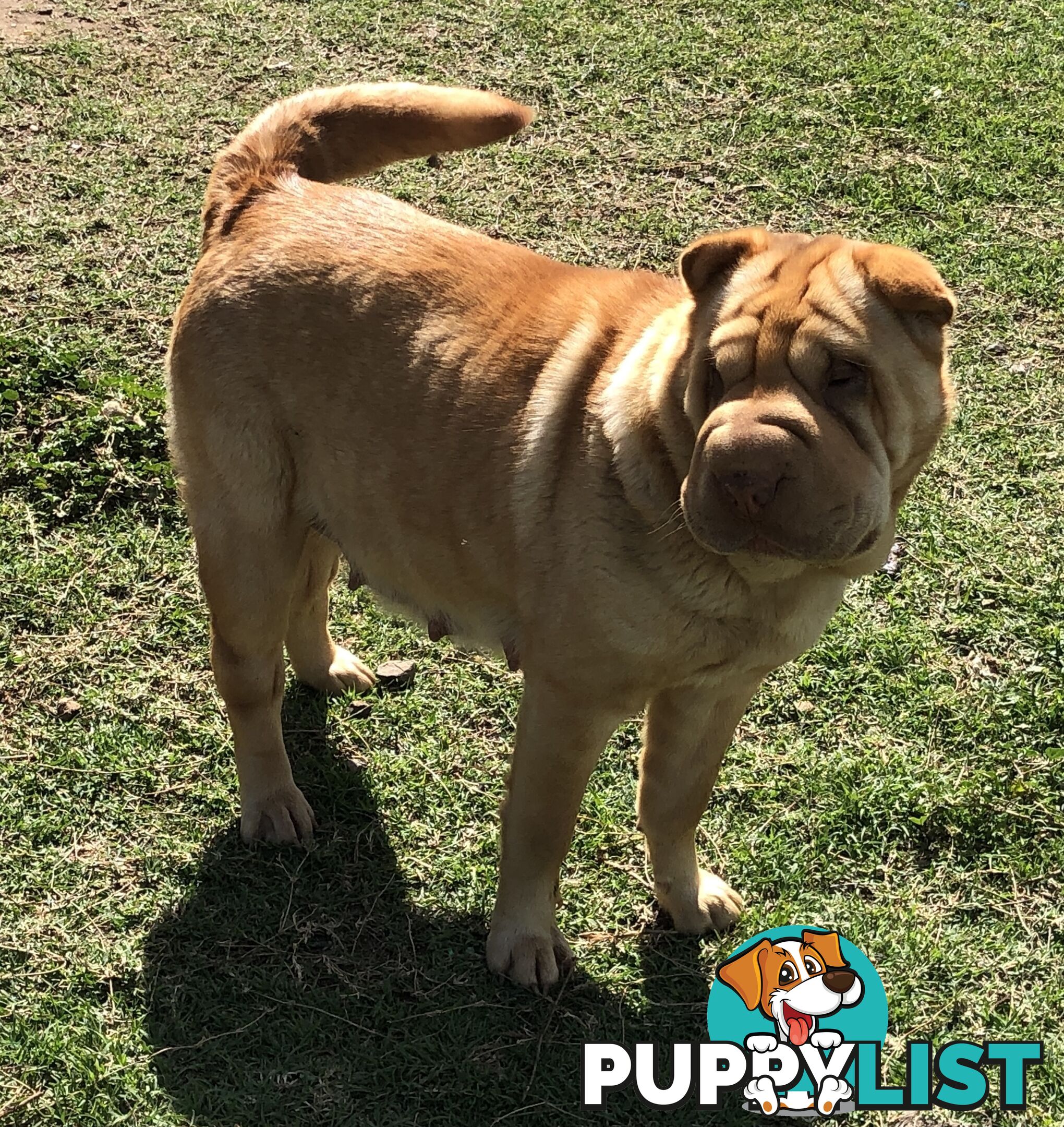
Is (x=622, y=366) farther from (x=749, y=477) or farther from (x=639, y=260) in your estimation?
(x=639, y=260)

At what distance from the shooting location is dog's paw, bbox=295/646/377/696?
14.4 ft

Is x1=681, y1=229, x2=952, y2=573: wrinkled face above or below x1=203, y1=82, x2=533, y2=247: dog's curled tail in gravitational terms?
below

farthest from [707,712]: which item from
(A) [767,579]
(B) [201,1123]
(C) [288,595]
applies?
(B) [201,1123]

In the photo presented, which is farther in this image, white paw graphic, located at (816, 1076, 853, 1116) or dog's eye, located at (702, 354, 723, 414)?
white paw graphic, located at (816, 1076, 853, 1116)

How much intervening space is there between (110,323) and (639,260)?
8.47ft

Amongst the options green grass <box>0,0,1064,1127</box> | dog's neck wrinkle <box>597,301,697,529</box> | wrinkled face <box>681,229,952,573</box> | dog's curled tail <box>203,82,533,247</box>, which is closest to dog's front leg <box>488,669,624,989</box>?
green grass <box>0,0,1064,1127</box>

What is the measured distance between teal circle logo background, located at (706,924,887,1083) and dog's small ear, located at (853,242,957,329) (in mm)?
1865

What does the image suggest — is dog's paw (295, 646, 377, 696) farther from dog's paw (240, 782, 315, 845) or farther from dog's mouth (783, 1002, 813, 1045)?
dog's mouth (783, 1002, 813, 1045)

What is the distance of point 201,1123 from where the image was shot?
3230mm

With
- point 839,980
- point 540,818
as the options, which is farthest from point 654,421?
point 839,980

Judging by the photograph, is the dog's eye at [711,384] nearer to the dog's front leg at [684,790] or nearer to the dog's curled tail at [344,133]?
the dog's front leg at [684,790]

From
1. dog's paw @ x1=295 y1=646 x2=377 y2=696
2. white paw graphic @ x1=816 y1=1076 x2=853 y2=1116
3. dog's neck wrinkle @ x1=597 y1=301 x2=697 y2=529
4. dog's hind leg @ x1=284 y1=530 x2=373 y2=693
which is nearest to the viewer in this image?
dog's neck wrinkle @ x1=597 y1=301 x2=697 y2=529

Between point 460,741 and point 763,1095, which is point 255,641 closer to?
point 460,741

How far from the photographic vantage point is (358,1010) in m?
3.50
